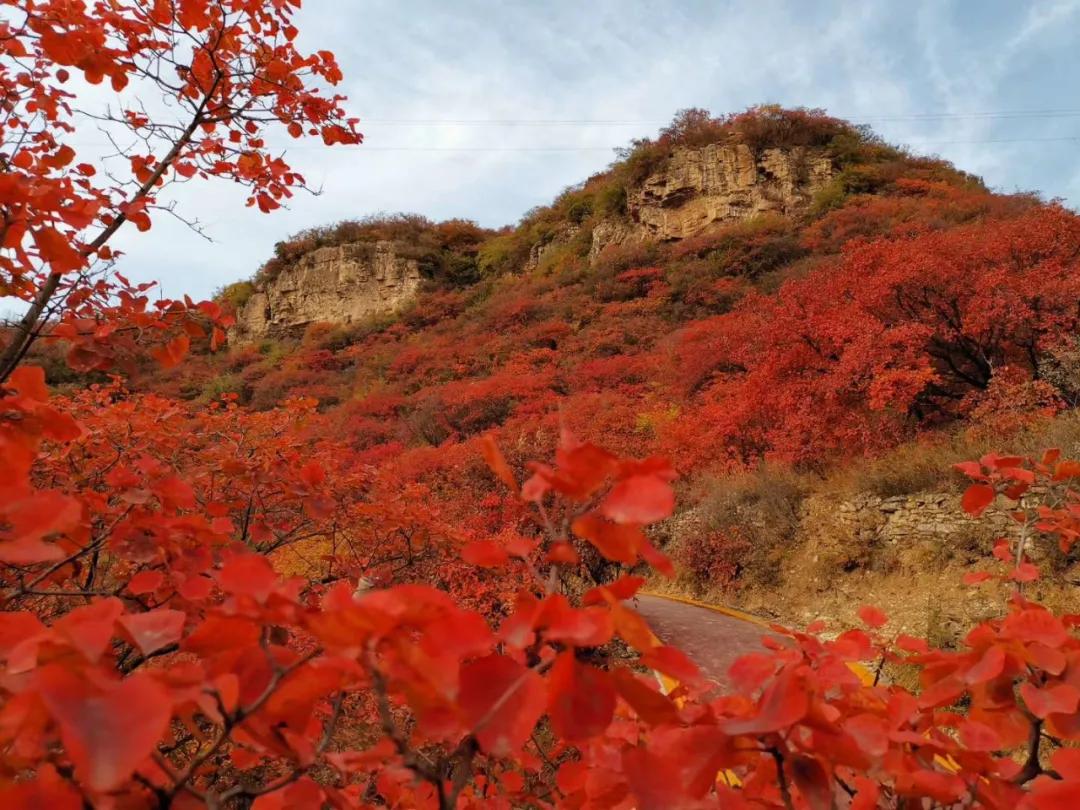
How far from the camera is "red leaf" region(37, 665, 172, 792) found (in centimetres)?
35

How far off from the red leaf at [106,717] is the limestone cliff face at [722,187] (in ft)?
65.2

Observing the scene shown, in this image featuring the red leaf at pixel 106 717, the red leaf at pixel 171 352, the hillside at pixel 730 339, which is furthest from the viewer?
the hillside at pixel 730 339

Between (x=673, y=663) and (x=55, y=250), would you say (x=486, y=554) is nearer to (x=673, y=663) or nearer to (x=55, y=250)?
(x=673, y=663)

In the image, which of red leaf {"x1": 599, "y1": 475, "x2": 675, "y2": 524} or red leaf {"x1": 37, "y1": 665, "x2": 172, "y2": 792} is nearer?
red leaf {"x1": 37, "y1": 665, "x2": 172, "y2": 792}

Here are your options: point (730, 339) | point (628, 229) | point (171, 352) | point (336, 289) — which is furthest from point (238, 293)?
point (171, 352)

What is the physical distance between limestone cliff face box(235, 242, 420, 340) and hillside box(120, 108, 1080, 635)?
0.11m

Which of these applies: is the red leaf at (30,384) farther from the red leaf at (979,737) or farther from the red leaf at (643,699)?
the red leaf at (979,737)

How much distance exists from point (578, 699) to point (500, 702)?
0.09 m

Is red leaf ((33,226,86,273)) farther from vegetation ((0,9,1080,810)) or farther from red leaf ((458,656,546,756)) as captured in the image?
red leaf ((458,656,546,756))

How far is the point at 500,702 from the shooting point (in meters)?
0.48

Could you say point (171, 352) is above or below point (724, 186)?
below

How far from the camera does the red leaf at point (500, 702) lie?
1.51 feet

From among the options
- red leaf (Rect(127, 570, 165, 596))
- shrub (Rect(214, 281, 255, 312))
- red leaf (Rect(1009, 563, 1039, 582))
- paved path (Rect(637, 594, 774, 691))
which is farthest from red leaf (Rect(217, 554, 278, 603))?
shrub (Rect(214, 281, 255, 312))

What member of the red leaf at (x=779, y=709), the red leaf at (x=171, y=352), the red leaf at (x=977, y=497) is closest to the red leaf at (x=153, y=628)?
the red leaf at (x=779, y=709)
